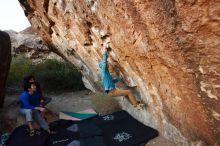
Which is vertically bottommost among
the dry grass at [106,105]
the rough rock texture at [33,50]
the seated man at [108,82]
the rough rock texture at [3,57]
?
the dry grass at [106,105]

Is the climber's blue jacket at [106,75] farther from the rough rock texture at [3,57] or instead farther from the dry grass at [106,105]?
the rough rock texture at [3,57]

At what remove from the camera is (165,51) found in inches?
176

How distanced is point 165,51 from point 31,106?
13.3 feet

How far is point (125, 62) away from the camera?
20.6ft

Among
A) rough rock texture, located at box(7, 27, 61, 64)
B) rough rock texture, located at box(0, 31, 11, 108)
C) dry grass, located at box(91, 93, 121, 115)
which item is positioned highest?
rough rock texture, located at box(7, 27, 61, 64)

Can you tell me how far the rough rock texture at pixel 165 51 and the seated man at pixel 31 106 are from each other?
186cm

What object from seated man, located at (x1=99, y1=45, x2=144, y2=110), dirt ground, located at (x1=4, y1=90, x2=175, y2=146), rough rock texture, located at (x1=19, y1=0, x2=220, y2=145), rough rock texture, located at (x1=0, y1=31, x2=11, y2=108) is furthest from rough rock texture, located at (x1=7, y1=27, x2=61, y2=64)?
seated man, located at (x1=99, y1=45, x2=144, y2=110)

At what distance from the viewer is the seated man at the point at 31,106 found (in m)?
7.02

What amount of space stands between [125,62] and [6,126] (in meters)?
4.71

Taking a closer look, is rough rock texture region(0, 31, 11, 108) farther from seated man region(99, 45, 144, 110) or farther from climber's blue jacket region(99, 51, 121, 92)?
climber's blue jacket region(99, 51, 121, 92)

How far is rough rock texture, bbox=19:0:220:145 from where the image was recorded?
3660 mm

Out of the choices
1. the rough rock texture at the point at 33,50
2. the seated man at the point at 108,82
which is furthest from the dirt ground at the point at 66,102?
the rough rock texture at the point at 33,50

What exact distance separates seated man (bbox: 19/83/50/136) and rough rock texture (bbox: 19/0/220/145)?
186 centimetres

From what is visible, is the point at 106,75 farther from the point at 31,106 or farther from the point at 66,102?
the point at 66,102
